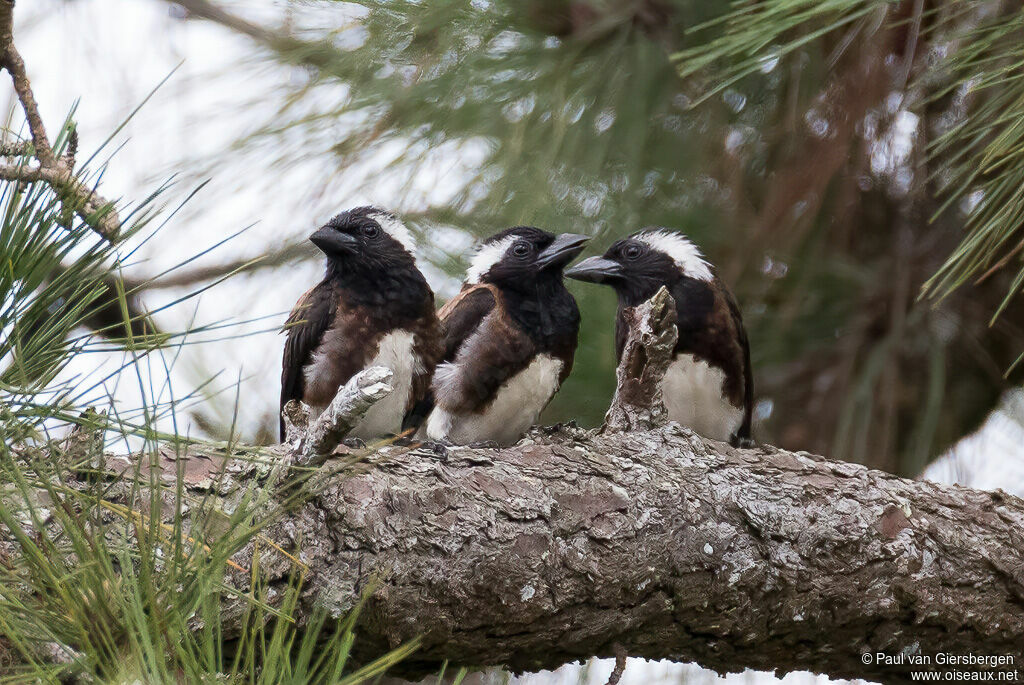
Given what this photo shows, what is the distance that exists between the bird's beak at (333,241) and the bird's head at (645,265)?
626mm

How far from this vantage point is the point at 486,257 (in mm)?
3359

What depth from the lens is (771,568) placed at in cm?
235

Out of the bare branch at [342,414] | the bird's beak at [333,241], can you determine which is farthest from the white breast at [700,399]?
the bare branch at [342,414]

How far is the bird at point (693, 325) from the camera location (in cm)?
311

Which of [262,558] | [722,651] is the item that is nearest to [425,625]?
[262,558]

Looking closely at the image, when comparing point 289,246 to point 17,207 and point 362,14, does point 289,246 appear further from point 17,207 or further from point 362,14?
point 17,207

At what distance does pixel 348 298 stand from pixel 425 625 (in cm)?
130

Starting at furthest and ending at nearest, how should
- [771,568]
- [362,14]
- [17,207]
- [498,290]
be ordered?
[498,290], [362,14], [771,568], [17,207]

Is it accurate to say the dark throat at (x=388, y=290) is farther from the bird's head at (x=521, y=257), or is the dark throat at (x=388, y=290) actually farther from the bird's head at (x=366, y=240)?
the bird's head at (x=521, y=257)

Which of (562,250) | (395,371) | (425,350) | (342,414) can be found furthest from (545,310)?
(342,414)

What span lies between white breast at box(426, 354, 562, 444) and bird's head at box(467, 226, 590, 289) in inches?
10.8

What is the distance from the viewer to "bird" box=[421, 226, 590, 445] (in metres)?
3.26

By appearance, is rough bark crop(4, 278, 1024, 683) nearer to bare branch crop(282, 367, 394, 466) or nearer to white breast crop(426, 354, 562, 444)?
bare branch crop(282, 367, 394, 466)

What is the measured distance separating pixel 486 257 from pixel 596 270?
0.34 metres
